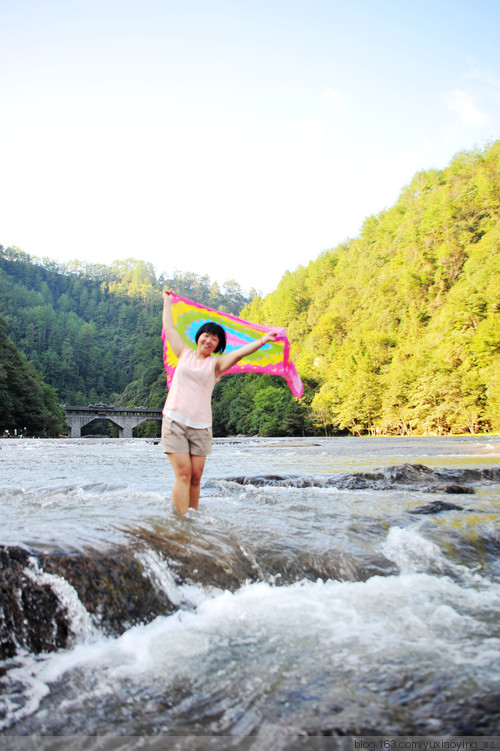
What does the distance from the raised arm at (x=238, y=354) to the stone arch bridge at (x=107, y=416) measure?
298 feet

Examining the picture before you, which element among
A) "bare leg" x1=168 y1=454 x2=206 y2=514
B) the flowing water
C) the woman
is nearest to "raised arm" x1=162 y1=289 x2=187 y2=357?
the woman

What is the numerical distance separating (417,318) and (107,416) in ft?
194

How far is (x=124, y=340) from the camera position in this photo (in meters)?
176

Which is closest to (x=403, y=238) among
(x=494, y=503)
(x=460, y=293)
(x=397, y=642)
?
(x=460, y=293)

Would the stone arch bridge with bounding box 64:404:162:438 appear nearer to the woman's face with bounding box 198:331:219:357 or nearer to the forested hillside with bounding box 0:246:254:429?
the forested hillside with bounding box 0:246:254:429

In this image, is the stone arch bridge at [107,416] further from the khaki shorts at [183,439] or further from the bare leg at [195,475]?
the khaki shorts at [183,439]

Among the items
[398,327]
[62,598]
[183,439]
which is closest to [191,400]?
[183,439]

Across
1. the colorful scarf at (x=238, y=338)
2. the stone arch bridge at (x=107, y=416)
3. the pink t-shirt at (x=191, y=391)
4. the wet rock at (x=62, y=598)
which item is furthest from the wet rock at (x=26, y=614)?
the stone arch bridge at (x=107, y=416)

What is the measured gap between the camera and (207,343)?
199 inches

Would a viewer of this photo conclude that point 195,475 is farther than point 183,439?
Yes

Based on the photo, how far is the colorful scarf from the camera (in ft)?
20.3

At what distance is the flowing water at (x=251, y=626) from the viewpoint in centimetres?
230

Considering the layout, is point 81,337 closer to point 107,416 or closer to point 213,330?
point 107,416

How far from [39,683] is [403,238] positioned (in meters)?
86.0
